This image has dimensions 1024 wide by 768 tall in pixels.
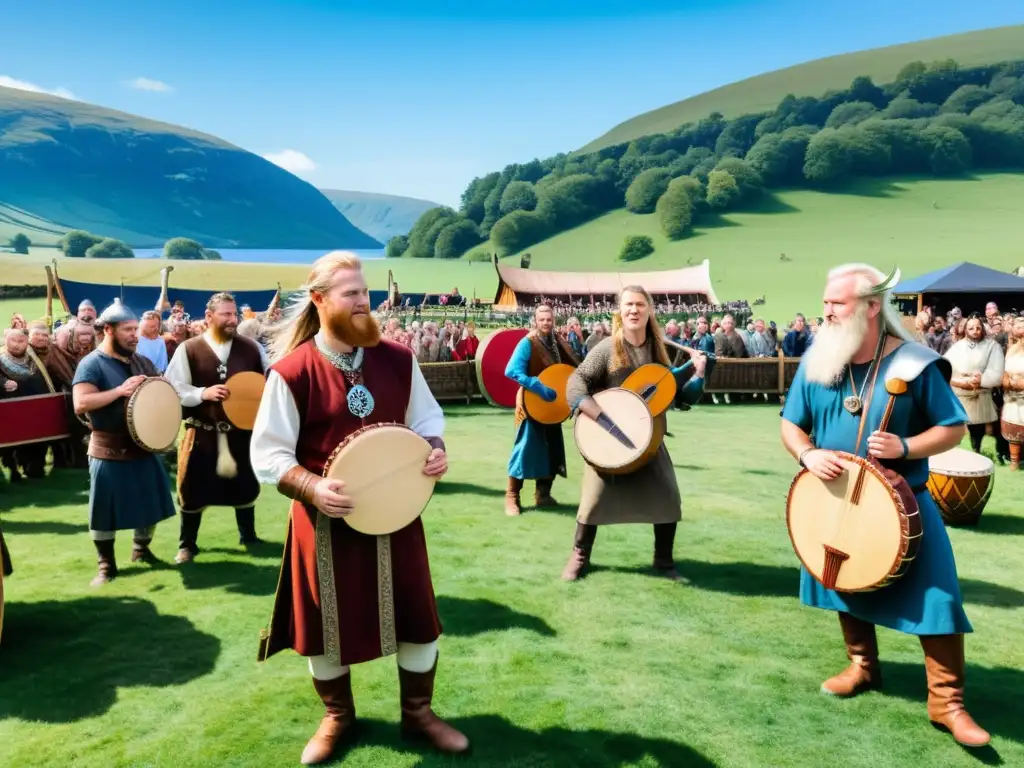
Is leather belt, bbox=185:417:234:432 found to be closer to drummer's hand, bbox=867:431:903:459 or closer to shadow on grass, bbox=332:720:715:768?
shadow on grass, bbox=332:720:715:768

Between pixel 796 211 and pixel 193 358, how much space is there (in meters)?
84.5

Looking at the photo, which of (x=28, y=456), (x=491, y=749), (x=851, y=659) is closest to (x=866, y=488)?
(x=851, y=659)

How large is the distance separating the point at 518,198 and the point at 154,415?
104 meters

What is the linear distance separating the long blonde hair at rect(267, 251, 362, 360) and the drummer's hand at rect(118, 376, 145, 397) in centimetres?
252

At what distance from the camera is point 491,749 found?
3.21 metres

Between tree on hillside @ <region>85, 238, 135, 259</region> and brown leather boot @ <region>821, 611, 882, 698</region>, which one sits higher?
tree on hillside @ <region>85, 238, 135, 259</region>

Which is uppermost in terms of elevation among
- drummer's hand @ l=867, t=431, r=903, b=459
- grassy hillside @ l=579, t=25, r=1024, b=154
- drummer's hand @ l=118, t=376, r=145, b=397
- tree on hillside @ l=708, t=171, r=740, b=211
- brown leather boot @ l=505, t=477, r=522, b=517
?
grassy hillside @ l=579, t=25, r=1024, b=154

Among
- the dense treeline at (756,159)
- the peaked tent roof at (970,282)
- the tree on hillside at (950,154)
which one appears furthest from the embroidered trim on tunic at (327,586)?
the tree on hillside at (950,154)

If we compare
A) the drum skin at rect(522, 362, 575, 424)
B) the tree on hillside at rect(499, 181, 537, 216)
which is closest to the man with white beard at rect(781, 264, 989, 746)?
the drum skin at rect(522, 362, 575, 424)

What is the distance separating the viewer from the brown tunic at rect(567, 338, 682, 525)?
206 inches

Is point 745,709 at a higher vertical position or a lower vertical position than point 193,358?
lower

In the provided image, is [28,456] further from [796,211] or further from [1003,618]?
[796,211]

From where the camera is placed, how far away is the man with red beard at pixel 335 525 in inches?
116

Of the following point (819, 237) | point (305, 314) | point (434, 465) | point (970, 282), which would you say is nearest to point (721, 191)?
point (819, 237)
